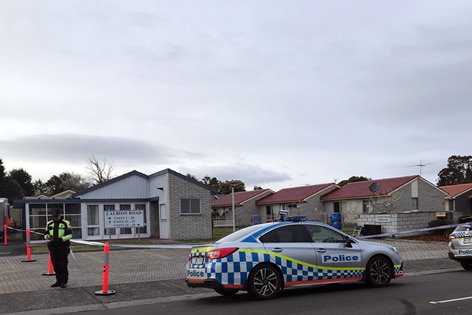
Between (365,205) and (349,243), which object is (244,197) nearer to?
(365,205)

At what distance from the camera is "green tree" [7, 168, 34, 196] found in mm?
84938

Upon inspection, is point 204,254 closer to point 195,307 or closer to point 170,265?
point 195,307

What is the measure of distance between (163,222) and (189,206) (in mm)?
1866

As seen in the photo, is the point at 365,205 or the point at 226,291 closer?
the point at 226,291

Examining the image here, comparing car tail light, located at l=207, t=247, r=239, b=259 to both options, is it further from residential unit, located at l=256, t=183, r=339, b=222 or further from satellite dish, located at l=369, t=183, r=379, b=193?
residential unit, located at l=256, t=183, r=339, b=222

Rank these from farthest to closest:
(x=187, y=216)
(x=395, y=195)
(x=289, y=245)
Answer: (x=395, y=195) → (x=187, y=216) → (x=289, y=245)

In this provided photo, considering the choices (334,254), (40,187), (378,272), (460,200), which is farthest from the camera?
(40,187)

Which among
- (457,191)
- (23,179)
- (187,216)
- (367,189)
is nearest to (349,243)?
(187,216)

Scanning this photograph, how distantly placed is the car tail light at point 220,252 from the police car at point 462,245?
721 cm

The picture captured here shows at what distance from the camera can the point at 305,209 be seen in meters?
52.2

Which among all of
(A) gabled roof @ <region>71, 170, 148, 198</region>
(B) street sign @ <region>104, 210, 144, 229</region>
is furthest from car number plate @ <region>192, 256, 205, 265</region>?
(A) gabled roof @ <region>71, 170, 148, 198</region>

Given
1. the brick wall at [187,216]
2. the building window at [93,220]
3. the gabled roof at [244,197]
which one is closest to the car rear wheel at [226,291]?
the brick wall at [187,216]

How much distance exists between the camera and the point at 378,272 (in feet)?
36.4

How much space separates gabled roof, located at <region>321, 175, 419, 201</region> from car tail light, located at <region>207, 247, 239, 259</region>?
35.9 m
